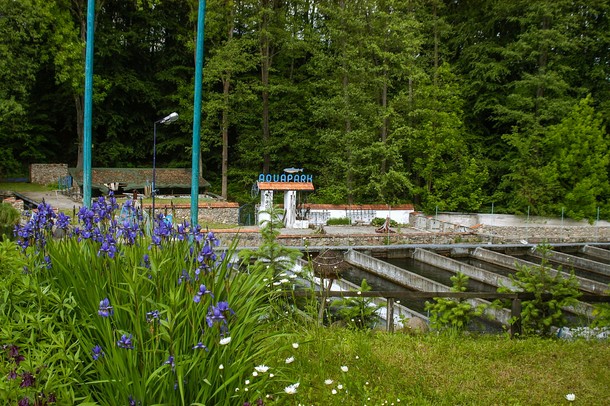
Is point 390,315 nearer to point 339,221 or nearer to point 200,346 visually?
point 200,346

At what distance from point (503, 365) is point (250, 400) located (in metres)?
2.36

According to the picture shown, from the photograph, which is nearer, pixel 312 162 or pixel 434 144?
pixel 434 144

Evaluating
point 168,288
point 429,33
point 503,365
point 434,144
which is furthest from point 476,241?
point 168,288

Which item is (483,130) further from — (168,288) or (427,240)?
(168,288)

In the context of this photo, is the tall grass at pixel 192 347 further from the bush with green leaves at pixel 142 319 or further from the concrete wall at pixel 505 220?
the concrete wall at pixel 505 220

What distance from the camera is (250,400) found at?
2.87 m

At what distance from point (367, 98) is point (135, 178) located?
13.0 m

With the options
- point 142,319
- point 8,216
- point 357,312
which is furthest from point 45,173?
point 142,319

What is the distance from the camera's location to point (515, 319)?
5.47 meters

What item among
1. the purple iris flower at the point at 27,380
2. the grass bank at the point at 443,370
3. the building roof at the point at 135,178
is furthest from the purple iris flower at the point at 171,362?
the building roof at the point at 135,178

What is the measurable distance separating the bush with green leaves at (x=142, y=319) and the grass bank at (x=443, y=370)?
41 cm

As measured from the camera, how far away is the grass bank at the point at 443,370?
3605 mm

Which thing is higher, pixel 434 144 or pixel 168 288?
pixel 434 144

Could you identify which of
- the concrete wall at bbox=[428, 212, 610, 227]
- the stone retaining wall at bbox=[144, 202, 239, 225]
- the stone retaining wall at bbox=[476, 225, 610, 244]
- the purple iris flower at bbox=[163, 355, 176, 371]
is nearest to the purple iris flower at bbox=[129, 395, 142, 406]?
the purple iris flower at bbox=[163, 355, 176, 371]
